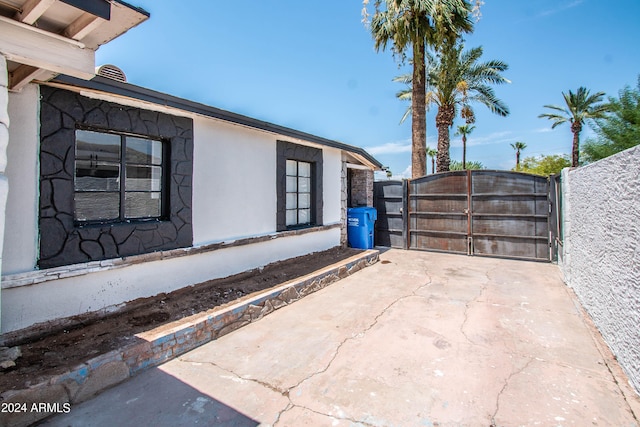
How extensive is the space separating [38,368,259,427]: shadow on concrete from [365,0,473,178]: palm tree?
10.4 meters

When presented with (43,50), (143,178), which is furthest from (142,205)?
(43,50)

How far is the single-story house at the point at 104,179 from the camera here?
2498mm

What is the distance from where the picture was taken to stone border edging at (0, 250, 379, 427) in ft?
7.29

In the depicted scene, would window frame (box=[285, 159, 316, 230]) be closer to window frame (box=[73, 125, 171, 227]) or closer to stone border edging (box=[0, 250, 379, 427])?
stone border edging (box=[0, 250, 379, 427])

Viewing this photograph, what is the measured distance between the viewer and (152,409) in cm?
238

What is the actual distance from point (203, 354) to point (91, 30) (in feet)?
10.1

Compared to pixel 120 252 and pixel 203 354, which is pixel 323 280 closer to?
pixel 203 354

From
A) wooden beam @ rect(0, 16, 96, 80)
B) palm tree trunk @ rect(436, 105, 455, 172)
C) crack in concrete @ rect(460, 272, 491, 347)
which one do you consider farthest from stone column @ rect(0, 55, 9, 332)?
palm tree trunk @ rect(436, 105, 455, 172)

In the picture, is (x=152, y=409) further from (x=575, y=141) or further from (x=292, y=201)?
(x=575, y=141)

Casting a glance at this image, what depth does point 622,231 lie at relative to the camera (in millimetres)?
2982

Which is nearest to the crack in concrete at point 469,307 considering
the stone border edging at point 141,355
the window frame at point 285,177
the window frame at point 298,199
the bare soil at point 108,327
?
the stone border edging at point 141,355

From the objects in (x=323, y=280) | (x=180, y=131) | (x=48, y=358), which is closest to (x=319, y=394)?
(x=48, y=358)

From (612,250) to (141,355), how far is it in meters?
4.83

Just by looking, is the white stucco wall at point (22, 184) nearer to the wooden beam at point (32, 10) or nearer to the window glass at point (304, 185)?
the wooden beam at point (32, 10)
